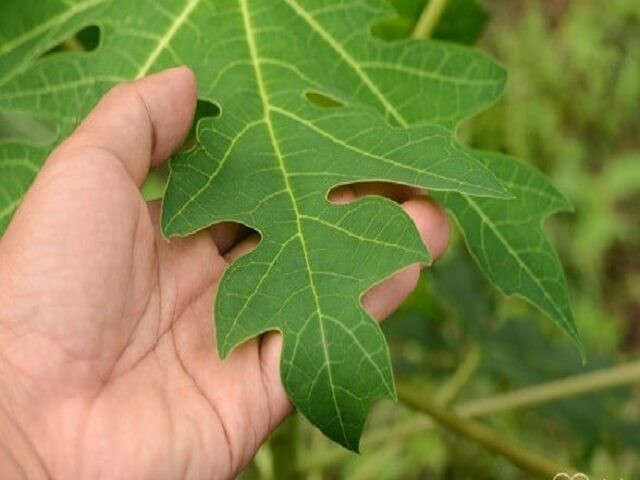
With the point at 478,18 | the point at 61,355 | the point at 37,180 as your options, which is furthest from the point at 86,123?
the point at 478,18

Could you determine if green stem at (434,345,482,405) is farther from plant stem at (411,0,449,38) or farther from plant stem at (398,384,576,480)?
plant stem at (411,0,449,38)

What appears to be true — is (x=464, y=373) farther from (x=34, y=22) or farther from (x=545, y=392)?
(x=34, y=22)

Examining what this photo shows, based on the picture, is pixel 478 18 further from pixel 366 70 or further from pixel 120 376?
pixel 120 376

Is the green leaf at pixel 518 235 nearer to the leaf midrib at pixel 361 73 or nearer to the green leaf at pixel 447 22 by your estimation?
the leaf midrib at pixel 361 73

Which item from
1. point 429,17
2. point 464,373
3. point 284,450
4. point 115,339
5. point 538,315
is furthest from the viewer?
point 538,315

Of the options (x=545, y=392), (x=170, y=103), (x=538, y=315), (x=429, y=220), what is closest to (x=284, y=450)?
(x=545, y=392)

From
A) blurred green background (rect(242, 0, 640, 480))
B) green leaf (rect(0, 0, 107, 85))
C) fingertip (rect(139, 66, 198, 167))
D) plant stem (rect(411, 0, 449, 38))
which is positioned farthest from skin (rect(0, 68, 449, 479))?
blurred green background (rect(242, 0, 640, 480))
